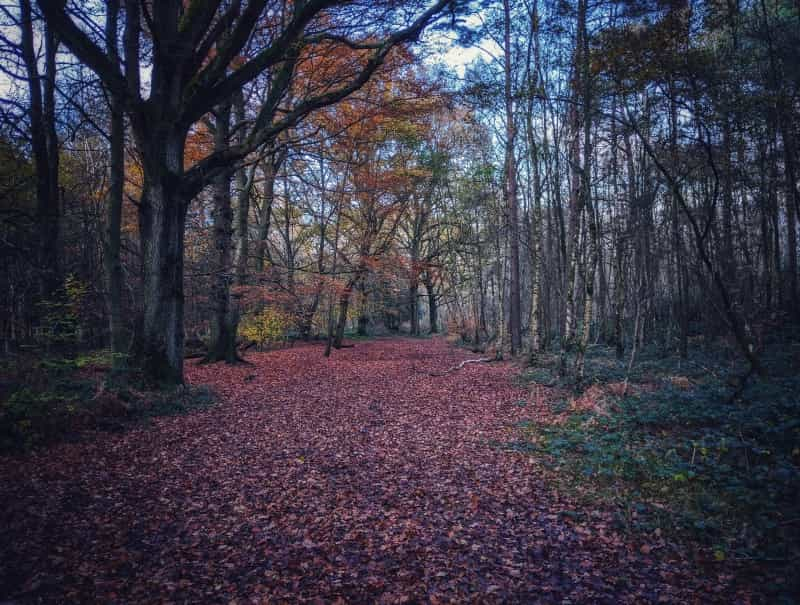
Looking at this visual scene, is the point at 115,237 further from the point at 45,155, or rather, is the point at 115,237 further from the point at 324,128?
the point at 324,128

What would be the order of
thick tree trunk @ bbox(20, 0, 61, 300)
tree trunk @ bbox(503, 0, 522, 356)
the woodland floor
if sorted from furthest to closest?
1. tree trunk @ bbox(503, 0, 522, 356)
2. thick tree trunk @ bbox(20, 0, 61, 300)
3. the woodland floor

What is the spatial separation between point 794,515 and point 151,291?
9317mm

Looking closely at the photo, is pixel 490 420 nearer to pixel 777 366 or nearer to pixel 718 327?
pixel 777 366

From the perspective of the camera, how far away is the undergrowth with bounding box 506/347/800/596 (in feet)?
11.3

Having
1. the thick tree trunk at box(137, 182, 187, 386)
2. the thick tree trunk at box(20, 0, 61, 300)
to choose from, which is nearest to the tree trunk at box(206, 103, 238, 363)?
the thick tree trunk at box(137, 182, 187, 386)

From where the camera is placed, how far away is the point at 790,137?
800 cm

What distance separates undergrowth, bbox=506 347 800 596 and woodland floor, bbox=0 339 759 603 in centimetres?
38

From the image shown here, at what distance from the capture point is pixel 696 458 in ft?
15.6

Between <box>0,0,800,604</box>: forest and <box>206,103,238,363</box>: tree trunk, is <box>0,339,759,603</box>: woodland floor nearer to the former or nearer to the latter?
<box>0,0,800,604</box>: forest

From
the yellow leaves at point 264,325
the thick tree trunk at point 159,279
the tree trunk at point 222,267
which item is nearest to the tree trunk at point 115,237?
the thick tree trunk at point 159,279

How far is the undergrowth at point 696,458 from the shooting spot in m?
3.45

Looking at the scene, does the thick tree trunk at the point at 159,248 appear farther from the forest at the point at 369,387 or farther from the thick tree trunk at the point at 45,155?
the thick tree trunk at the point at 45,155

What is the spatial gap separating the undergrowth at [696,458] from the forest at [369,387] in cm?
4

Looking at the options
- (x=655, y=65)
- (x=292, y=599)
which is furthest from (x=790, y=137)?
(x=292, y=599)
